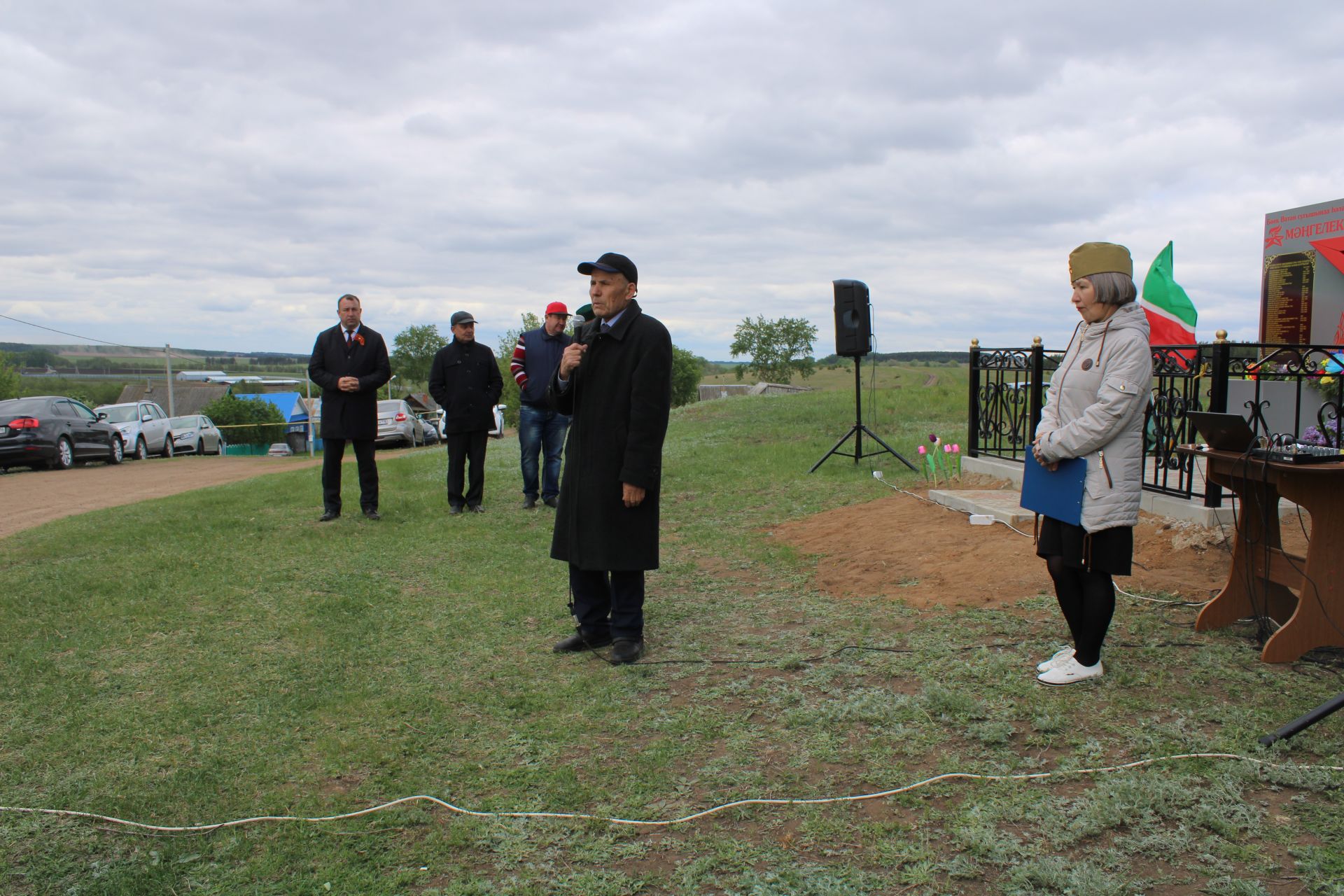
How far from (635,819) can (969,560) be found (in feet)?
12.1

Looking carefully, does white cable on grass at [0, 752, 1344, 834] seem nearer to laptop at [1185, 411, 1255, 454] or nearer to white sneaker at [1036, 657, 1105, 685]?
white sneaker at [1036, 657, 1105, 685]

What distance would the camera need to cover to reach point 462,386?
8.65 m

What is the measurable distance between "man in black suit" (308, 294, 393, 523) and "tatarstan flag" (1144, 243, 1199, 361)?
751 cm

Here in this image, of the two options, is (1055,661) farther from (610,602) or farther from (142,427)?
(142,427)

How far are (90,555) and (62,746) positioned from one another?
4.28 meters

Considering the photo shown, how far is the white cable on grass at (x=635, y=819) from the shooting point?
2.78 metres

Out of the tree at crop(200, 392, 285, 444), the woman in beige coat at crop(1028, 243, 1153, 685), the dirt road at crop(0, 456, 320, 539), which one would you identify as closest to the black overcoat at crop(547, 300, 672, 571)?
the woman in beige coat at crop(1028, 243, 1153, 685)

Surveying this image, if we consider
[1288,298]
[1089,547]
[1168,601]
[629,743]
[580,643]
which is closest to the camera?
[629,743]

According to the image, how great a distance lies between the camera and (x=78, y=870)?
255cm

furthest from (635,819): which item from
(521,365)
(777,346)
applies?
(777,346)

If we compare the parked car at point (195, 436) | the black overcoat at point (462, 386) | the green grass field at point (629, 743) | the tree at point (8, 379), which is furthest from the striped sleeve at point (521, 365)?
the tree at point (8, 379)

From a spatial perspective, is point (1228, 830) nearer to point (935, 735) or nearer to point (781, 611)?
point (935, 735)

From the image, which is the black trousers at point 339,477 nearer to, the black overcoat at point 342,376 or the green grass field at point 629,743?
the black overcoat at point 342,376

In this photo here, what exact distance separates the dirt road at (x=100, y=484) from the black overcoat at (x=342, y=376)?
139 inches
